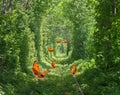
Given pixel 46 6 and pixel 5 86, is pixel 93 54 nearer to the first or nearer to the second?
pixel 5 86

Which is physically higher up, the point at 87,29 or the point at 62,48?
the point at 87,29

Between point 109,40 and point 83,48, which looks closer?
point 109,40

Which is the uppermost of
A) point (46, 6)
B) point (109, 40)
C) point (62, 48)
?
point (46, 6)

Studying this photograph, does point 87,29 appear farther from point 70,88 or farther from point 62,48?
point 62,48

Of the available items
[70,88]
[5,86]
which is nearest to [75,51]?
[70,88]

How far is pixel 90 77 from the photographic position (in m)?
20.0

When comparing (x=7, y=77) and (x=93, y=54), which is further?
(x=93, y=54)

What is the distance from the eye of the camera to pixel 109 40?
1905 cm

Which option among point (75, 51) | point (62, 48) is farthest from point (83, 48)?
point (62, 48)

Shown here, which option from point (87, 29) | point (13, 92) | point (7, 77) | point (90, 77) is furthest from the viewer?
point (87, 29)

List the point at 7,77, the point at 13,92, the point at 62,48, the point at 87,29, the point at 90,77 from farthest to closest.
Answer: the point at 62,48 < the point at 87,29 < the point at 90,77 < the point at 7,77 < the point at 13,92

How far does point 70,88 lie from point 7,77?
3794 mm

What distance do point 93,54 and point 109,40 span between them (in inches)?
95.0

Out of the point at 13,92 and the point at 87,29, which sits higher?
the point at 87,29
